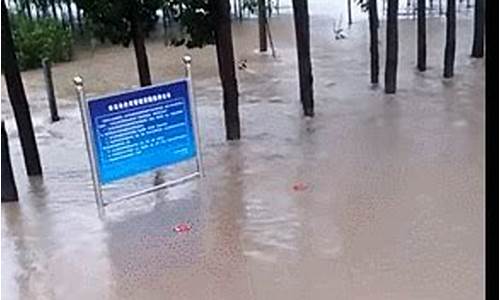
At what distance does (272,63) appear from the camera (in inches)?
450

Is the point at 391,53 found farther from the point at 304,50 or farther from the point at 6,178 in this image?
the point at 6,178

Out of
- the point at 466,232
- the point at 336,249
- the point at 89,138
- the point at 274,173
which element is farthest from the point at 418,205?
the point at 89,138

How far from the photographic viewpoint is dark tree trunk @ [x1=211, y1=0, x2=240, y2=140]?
7.24 m

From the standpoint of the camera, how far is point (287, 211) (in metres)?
5.46

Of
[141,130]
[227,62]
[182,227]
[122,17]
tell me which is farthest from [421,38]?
[182,227]

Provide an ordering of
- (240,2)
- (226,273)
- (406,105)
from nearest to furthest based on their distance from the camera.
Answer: (226,273) → (406,105) → (240,2)

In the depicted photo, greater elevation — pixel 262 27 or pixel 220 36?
pixel 220 36

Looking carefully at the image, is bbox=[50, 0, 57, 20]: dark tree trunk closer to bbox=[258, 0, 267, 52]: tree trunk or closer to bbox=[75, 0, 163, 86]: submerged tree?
bbox=[258, 0, 267, 52]: tree trunk

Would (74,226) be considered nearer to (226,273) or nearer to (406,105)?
(226,273)

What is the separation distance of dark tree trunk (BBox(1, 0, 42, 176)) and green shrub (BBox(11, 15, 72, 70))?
583 cm

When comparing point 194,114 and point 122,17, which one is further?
point 122,17

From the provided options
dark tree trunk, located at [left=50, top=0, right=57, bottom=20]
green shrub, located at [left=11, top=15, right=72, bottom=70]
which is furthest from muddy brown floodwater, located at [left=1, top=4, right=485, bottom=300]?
dark tree trunk, located at [left=50, top=0, right=57, bottom=20]

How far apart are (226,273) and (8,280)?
4.71ft

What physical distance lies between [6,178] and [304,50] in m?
3.60
